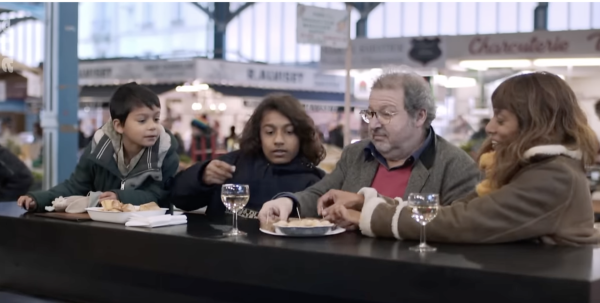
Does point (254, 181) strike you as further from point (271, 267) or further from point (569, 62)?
point (569, 62)

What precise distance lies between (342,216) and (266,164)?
98cm

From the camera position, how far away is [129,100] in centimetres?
311

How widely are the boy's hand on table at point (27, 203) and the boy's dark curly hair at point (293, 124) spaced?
0.91 metres

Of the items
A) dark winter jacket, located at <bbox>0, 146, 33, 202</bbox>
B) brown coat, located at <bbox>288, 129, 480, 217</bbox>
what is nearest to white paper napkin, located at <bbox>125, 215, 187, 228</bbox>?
brown coat, located at <bbox>288, 129, 480, 217</bbox>

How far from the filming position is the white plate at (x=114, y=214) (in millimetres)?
2639

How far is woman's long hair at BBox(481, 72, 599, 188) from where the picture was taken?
204 cm

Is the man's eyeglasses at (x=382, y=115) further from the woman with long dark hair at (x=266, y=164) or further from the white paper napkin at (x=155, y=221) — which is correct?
the white paper napkin at (x=155, y=221)

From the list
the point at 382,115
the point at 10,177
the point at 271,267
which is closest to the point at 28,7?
the point at 10,177

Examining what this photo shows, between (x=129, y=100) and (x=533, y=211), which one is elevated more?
(x=129, y=100)

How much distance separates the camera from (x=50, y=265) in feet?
10.2

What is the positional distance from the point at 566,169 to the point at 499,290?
472 millimetres

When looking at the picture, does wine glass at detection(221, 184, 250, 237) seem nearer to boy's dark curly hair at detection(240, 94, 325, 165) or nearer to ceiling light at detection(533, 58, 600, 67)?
boy's dark curly hair at detection(240, 94, 325, 165)

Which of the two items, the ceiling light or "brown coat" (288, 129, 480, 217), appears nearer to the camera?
"brown coat" (288, 129, 480, 217)

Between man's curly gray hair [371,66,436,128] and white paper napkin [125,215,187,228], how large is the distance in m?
0.84
